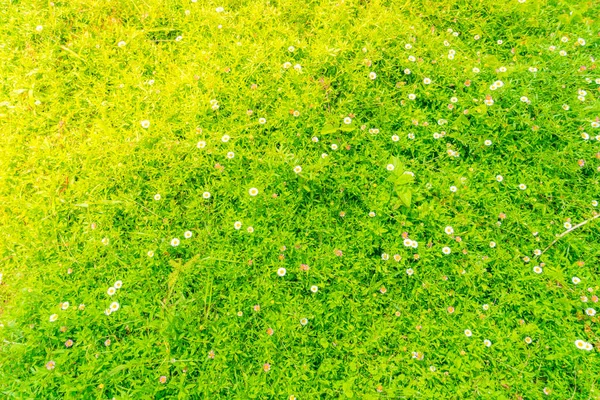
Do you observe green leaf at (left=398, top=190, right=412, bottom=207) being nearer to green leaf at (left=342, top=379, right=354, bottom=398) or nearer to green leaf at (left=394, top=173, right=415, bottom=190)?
green leaf at (left=394, top=173, right=415, bottom=190)

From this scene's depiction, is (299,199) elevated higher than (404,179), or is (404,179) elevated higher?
(404,179)

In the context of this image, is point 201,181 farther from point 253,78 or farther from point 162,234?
point 253,78

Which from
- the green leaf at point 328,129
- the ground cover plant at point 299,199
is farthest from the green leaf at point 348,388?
the green leaf at point 328,129

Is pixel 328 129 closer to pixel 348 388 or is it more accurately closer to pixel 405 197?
pixel 405 197

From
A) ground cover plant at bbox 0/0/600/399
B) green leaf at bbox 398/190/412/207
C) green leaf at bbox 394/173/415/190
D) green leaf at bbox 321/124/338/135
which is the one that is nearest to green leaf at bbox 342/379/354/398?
ground cover plant at bbox 0/0/600/399

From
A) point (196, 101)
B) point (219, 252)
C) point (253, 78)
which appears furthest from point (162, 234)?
point (253, 78)

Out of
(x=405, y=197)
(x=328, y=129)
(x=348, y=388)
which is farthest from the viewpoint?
(x=328, y=129)

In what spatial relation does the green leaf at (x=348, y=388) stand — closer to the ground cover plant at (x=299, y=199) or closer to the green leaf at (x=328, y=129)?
the ground cover plant at (x=299, y=199)

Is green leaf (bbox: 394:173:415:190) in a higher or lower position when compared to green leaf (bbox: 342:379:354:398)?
higher

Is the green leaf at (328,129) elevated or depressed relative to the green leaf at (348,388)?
elevated

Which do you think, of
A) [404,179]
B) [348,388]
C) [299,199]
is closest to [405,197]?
[404,179]
